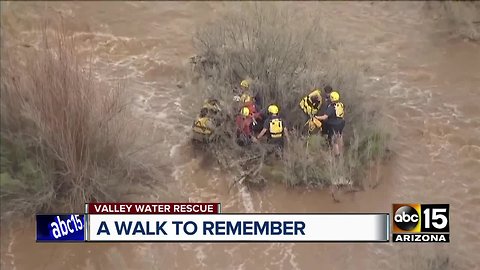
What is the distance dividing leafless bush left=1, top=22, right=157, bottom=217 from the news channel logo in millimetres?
2871

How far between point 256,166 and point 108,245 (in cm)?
195

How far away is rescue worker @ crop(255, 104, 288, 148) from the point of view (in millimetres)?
7043

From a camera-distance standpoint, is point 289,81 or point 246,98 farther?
point 289,81

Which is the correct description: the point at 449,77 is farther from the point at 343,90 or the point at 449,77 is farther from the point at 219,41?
the point at 219,41

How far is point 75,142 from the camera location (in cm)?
623

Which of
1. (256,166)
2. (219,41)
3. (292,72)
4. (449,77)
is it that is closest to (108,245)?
(256,166)

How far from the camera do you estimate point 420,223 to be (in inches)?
229

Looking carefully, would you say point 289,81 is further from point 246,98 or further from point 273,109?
point 273,109

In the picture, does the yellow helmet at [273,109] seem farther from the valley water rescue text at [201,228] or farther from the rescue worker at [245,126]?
the valley water rescue text at [201,228]

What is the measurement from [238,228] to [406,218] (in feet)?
5.46

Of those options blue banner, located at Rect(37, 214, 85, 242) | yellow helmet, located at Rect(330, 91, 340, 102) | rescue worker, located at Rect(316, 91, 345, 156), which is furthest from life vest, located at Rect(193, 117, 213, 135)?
blue banner, located at Rect(37, 214, 85, 242)

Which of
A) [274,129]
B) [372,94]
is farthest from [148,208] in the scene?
[372,94]

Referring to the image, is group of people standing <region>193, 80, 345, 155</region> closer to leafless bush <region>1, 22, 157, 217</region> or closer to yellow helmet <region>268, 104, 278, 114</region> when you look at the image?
yellow helmet <region>268, 104, 278, 114</region>

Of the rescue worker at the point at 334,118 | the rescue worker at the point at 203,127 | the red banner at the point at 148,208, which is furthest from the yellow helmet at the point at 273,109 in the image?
the red banner at the point at 148,208
